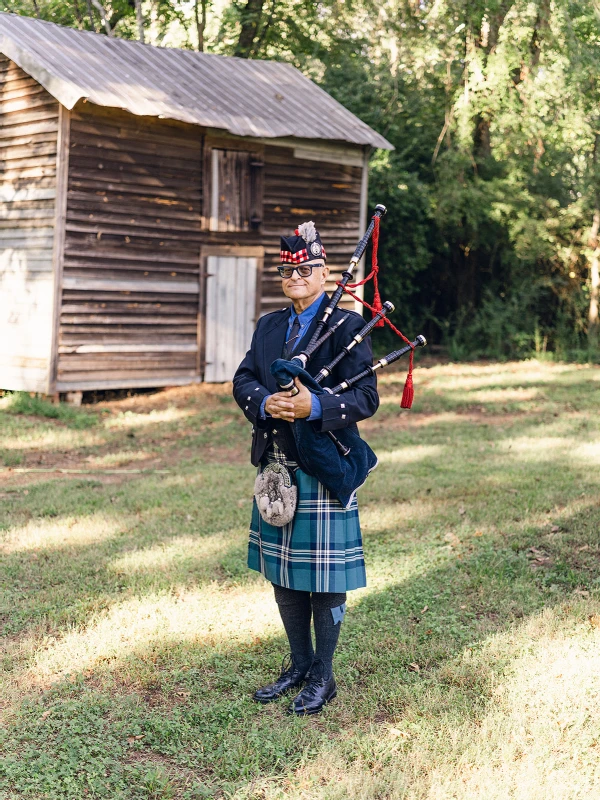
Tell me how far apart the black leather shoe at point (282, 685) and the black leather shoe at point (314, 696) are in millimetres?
119

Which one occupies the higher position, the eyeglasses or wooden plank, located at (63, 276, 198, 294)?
the eyeglasses

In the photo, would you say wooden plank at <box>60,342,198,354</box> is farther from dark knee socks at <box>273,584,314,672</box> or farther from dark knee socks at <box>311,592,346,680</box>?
dark knee socks at <box>311,592,346,680</box>

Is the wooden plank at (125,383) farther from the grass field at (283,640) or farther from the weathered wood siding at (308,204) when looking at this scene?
the grass field at (283,640)

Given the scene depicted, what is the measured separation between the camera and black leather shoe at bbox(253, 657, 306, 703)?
4.51m

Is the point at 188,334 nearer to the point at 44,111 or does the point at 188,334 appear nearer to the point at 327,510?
the point at 44,111

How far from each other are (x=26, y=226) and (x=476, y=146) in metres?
11.3

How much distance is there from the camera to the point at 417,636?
529 centimetres

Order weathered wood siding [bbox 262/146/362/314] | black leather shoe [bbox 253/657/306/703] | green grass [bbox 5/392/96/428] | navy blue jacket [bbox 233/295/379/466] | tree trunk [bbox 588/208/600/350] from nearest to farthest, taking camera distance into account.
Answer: navy blue jacket [bbox 233/295/379/466]
black leather shoe [bbox 253/657/306/703]
green grass [bbox 5/392/96/428]
weathered wood siding [bbox 262/146/362/314]
tree trunk [bbox 588/208/600/350]

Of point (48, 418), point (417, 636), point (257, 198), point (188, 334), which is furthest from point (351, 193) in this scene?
point (417, 636)

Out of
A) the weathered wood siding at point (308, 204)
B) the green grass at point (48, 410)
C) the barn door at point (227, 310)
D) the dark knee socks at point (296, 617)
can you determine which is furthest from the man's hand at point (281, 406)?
the weathered wood siding at point (308, 204)

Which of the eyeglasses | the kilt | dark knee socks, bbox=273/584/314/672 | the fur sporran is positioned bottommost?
dark knee socks, bbox=273/584/314/672

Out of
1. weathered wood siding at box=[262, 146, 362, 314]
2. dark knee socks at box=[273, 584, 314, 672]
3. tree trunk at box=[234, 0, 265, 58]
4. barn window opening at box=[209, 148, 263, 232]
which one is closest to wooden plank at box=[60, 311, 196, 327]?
barn window opening at box=[209, 148, 263, 232]

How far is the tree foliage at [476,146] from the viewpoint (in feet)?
57.0

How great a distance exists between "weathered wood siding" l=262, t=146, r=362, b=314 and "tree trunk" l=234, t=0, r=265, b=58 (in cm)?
708
